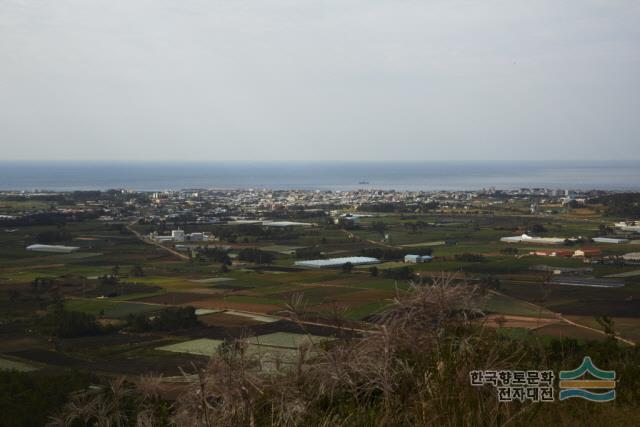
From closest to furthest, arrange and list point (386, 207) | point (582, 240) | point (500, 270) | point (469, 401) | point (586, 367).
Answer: point (469, 401)
point (586, 367)
point (500, 270)
point (582, 240)
point (386, 207)

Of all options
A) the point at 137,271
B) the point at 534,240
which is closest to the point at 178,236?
the point at 137,271

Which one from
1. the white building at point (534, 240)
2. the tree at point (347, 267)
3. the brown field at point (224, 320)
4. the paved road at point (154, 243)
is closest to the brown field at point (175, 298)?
the brown field at point (224, 320)

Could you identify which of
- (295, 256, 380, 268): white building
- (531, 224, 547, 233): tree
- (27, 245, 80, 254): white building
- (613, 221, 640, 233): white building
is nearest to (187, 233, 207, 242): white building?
(27, 245, 80, 254): white building

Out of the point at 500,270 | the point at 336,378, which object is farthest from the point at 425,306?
the point at 500,270

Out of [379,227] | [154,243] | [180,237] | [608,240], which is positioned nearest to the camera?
[608,240]

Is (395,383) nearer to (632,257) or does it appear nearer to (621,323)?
(621,323)

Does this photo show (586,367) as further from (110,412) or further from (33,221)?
(33,221)

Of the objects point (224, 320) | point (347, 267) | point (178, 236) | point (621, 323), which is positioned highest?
point (621, 323)

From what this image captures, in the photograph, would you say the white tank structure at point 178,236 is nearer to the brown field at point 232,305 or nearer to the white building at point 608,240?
the brown field at point 232,305

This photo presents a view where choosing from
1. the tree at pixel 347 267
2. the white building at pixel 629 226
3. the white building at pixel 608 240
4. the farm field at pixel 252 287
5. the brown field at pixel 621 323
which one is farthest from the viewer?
the white building at pixel 629 226
